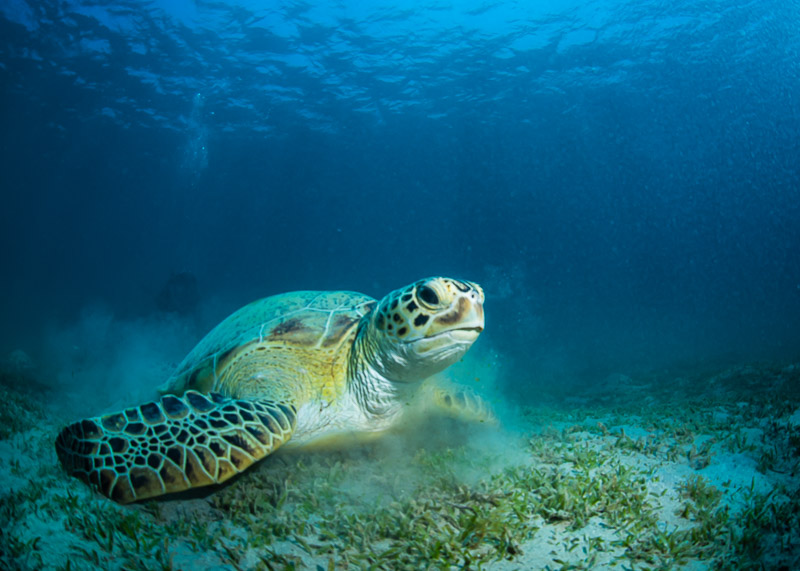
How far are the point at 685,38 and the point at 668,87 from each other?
6949 mm

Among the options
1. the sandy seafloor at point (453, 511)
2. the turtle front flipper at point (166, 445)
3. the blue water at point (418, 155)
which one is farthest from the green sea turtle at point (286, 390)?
the blue water at point (418, 155)

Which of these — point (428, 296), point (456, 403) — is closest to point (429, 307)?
point (428, 296)

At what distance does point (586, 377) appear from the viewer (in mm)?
10758

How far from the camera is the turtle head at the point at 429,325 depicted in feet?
8.43

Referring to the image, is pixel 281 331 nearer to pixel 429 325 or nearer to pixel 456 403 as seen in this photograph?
pixel 429 325

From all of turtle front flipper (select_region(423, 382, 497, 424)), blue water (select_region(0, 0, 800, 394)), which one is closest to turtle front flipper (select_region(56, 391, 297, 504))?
turtle front flipper (select_region(423, 382, 497, 424))

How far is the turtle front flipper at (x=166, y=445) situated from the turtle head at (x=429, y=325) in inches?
33.4

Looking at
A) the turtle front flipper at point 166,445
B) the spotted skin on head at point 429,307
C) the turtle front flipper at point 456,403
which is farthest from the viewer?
the turtle front flipper at point 456,403

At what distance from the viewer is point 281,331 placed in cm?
328

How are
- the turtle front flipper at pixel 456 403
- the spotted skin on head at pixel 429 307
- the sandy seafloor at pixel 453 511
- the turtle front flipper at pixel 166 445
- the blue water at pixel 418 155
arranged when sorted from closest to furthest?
the sandy seafloor at pixel 453 511
the turtle front flipper at pixel 166 445
the spotted skin on head at pixel 429 307
the turtle front flipper at pixel 456 403
the blue water at pixel 418 155

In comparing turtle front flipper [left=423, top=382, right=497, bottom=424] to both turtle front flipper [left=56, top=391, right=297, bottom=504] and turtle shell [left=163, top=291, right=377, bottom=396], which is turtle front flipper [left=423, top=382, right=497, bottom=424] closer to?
turtle shell [left=163, top=291, right=377, bottom=396]

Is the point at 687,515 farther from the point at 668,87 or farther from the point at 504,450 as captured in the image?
the point at 668,87

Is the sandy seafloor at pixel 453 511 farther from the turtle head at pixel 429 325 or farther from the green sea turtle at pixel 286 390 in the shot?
the turtle head at pixel 429 325

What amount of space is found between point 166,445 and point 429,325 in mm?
1527
